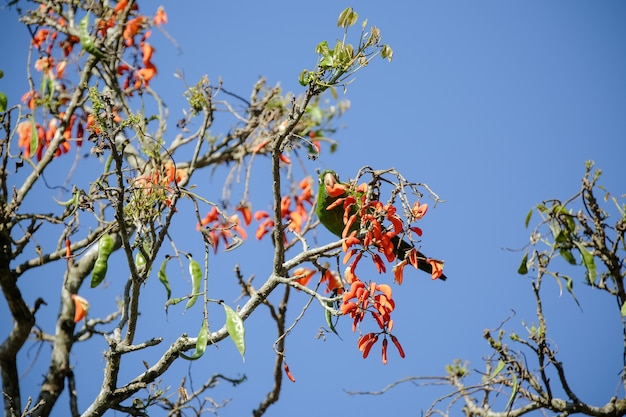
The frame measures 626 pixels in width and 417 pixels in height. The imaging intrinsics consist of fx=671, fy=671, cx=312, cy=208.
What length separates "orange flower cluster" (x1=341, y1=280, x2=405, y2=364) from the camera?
232cm

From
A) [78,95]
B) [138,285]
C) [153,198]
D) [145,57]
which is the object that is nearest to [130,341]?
[138,285]

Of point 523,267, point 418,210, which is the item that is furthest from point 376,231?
point 523,267

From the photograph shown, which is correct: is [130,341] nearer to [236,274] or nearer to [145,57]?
[236,274]

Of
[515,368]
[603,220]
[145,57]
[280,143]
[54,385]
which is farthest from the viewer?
[145,57]

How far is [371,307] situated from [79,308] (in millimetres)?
1800

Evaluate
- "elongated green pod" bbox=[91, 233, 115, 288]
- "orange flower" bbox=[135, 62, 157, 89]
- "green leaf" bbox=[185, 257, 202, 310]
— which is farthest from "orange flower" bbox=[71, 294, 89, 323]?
"orange flower" bbox=[135, 62, 157, 89]

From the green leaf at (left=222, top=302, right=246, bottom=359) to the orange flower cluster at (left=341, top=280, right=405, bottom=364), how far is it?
37cm

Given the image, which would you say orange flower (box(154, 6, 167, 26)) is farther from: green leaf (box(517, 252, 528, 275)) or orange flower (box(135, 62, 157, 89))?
green leaf (box(517, 252, 528, 275))

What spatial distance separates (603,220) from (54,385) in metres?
2.75

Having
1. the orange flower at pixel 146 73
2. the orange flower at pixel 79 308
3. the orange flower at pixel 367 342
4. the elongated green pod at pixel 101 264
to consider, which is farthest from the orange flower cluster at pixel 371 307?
the orange flower at pixel 146 73

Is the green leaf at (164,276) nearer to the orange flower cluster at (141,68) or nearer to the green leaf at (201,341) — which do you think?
the green leaf at (201,341)

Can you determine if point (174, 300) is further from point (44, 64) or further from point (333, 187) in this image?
point (44, 64)

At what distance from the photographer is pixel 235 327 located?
7.15ft

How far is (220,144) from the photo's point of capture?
4242 mm
